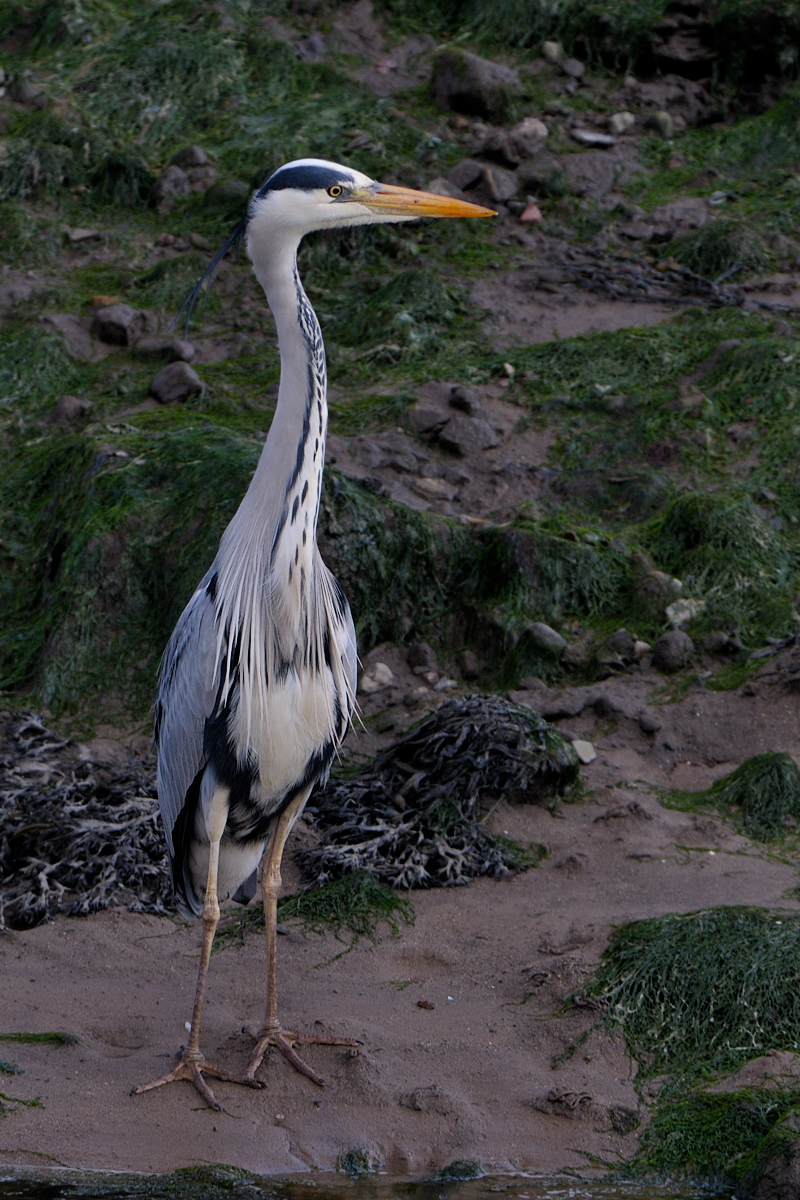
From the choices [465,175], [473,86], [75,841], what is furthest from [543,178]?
[75,841]

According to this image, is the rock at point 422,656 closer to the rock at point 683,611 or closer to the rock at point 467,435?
the rock at point 683,611

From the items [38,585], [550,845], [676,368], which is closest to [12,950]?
[550,845]

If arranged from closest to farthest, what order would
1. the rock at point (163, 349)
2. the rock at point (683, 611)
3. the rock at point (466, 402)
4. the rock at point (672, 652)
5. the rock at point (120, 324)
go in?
1. the rock at point (672, 652)
2. the rock at point (683, 611)
3. the rock at point (466, 402)
4. the rock at point (163, 349)
5. the rock at point (120, 324)

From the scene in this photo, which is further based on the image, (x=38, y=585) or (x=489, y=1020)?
(x=38, y=585)

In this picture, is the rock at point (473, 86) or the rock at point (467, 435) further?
the rock at point (473, 86)

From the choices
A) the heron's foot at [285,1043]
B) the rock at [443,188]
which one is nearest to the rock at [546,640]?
the heron's foot at [285,1043]

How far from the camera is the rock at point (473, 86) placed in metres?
10.2

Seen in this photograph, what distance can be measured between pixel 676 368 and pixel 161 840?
4359 mm

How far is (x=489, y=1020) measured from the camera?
14.8 ft

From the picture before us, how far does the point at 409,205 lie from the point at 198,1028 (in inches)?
103

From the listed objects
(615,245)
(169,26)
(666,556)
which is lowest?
(666,556)

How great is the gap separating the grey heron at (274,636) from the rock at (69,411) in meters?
3.75

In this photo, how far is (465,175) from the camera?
9375 millimetres

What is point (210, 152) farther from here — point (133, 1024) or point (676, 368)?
point (133, 1024)
